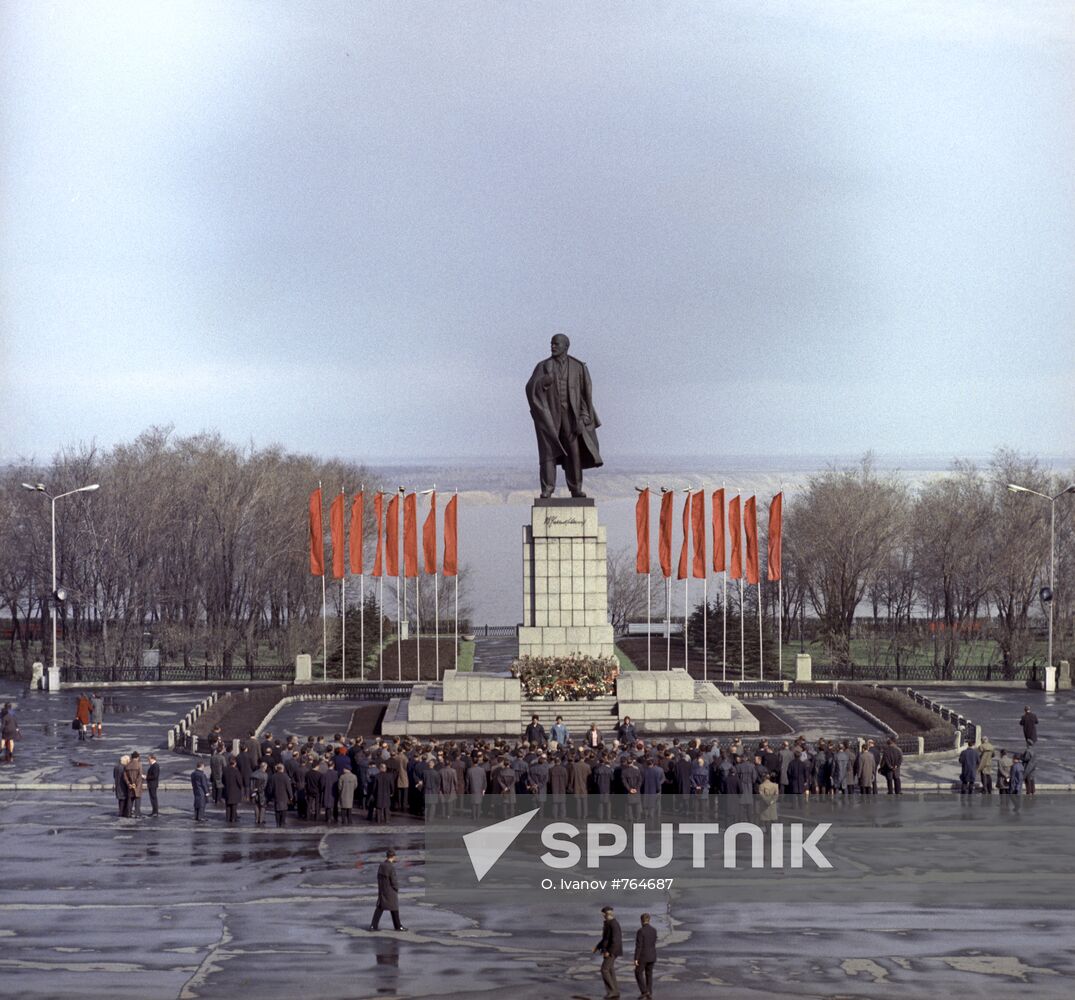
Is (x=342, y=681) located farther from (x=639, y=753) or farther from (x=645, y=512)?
(x=639, y=753)

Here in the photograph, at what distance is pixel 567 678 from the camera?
4250cm

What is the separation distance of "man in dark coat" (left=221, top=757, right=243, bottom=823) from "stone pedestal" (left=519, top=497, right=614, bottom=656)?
49.0 feet

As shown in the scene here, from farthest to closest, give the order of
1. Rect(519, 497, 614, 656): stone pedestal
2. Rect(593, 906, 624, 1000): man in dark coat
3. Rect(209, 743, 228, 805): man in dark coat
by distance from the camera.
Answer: Rect(519, 497, 614, 656): stone pedestal, Rect(209, 743, 228, 805): man in dark coat, Rect(593, 906, 624, 1000): man in dark coat

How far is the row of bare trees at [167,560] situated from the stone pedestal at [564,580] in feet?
70.0

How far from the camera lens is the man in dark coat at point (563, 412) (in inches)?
1716

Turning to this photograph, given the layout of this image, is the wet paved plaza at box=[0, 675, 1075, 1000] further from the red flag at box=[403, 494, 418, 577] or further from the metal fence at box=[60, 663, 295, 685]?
the metal fence at box=[60, 663, 295, 685]

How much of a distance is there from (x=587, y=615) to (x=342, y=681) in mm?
13742

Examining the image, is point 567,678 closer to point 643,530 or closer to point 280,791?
point 643,530

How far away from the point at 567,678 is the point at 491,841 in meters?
15.2

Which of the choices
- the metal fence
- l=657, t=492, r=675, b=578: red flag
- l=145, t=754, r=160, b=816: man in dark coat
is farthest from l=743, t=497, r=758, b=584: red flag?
l=145, t=754, r=160, b=816: man in dark coat

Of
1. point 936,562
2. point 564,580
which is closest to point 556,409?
point 564,580

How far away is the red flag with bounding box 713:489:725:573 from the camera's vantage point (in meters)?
54.2

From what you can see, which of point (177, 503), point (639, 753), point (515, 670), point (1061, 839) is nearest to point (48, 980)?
point (639, 753)

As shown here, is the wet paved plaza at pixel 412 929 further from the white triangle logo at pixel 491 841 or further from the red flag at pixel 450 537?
the red flag at pixel 450 537
